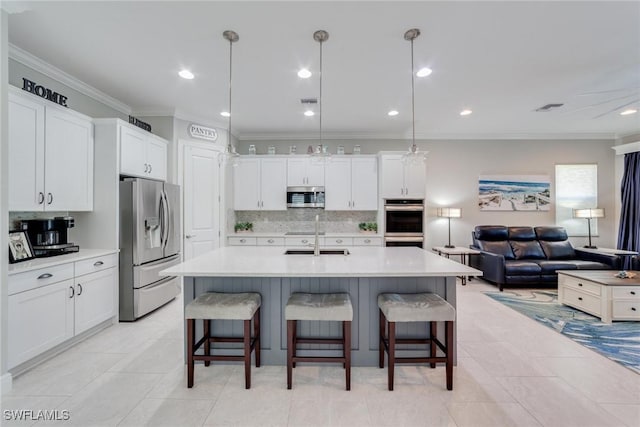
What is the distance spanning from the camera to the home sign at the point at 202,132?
4457mm

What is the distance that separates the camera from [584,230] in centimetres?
555

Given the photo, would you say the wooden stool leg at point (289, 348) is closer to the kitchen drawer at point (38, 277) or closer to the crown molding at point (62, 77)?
the kitchen drawer at point (38, 277)

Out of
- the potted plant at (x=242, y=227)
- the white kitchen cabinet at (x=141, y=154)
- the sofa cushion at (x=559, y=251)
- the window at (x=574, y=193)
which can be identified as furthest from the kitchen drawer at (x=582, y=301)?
the white kitchen cabinet at (x=141, y=154)

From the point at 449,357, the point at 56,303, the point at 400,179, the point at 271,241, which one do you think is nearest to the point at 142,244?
the point at 56,303

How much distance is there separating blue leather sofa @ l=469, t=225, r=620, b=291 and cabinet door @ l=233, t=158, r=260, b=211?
4148mm

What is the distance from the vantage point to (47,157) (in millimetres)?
2598

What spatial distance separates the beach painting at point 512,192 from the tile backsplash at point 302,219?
2.26 meters

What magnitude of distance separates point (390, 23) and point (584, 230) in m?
6.02

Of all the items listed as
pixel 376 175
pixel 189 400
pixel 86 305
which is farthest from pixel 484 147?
pixel 86 305

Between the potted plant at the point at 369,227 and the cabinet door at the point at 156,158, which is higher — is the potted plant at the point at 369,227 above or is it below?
below

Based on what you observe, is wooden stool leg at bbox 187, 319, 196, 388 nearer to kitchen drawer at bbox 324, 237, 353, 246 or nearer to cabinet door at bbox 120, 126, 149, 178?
cabinet door at bbox 120, 126, 149, 178

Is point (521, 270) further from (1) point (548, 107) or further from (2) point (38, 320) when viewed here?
(2) point (38, 320)

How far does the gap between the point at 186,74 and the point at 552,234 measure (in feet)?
20.6

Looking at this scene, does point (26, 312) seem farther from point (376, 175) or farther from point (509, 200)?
point (509, 200)
